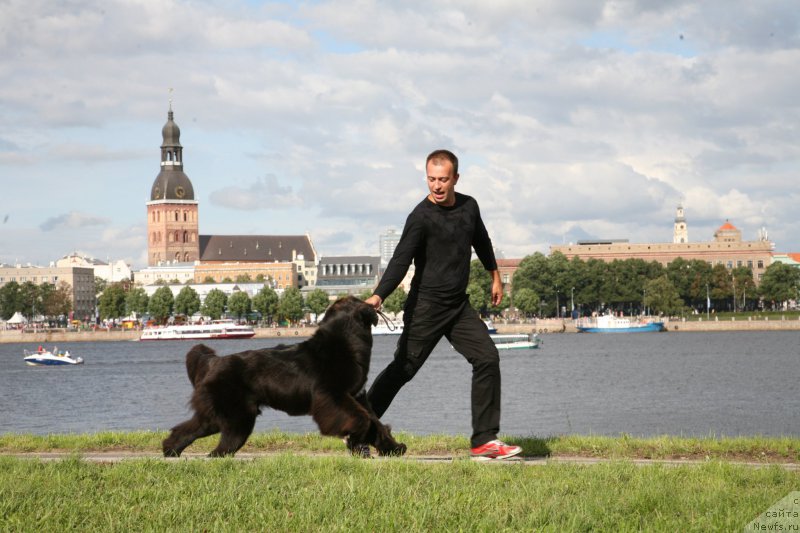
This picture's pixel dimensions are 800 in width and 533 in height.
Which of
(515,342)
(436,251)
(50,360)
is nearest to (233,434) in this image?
(436,251)

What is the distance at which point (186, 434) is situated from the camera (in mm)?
8375

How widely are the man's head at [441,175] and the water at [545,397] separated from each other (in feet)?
30.8

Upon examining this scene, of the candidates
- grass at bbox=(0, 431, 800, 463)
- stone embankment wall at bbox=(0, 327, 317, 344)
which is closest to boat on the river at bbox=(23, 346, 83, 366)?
stone embankment wall at bbox=(0, 327, 317, 344)

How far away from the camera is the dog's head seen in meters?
7.90

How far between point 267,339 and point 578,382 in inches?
3589

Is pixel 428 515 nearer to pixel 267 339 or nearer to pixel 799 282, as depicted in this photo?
pixel 267 339

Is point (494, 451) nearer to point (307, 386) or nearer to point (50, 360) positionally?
point (307, 386)

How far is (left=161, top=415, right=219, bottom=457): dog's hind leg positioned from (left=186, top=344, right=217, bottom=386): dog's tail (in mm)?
333

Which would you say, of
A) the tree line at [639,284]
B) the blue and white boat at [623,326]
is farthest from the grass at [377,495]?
the tree line at [639,284]

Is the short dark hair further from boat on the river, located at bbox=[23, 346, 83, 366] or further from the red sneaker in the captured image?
boat on the river, located at bbox=[23, 346, 83, 366]

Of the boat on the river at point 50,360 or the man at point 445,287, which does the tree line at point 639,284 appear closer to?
the boat on the river at point 50,360

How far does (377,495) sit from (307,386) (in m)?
1.65

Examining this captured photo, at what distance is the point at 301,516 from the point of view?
235 inches

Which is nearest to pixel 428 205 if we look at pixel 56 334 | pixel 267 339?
pixel 267 339
